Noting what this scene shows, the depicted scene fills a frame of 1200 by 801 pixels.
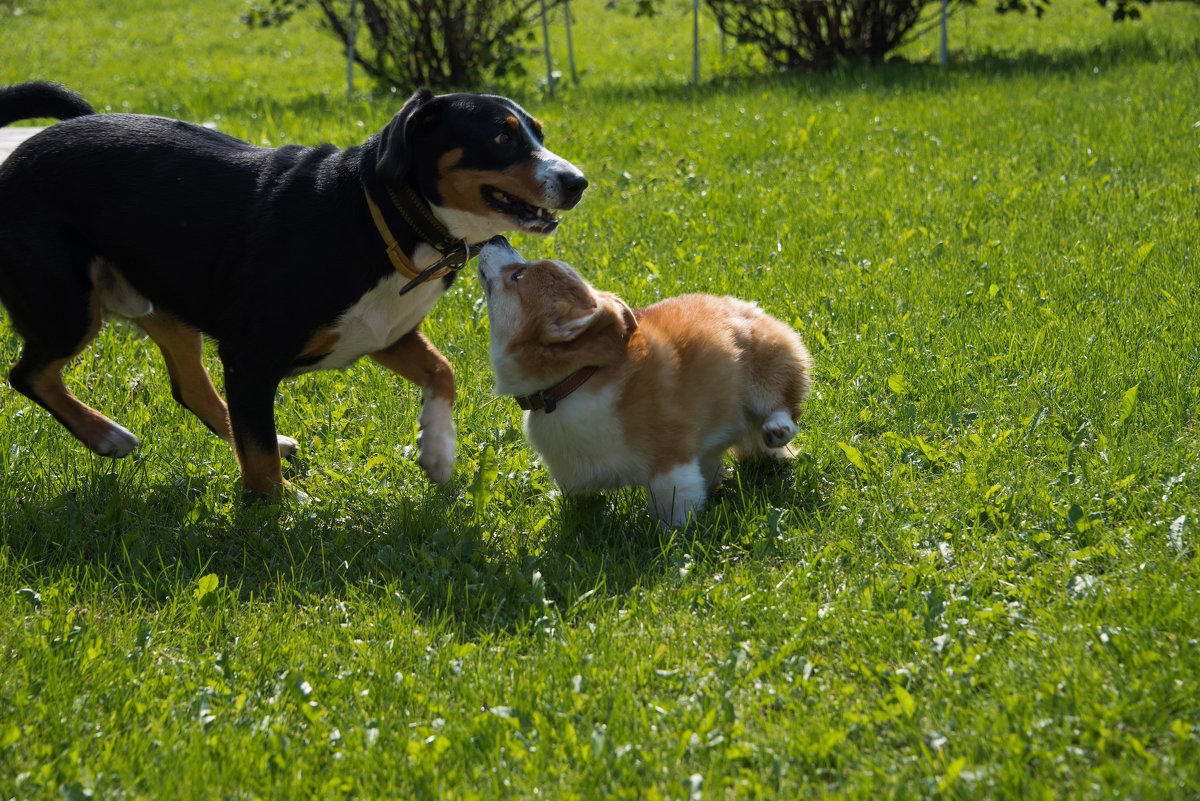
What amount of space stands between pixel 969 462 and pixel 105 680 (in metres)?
2.92

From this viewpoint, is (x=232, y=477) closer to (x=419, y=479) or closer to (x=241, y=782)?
(x=419, y=479)

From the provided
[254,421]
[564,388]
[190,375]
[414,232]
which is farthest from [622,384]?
[190,375]

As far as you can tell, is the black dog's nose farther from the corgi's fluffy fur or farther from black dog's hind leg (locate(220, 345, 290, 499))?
black dog's hind leg (locate(220, 345, 290, 499))

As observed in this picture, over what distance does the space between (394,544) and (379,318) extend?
82cm

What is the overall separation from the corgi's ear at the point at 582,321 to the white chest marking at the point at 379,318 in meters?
0.55

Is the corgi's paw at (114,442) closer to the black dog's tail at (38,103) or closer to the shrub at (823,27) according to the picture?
the black dog's tail at (38,103)

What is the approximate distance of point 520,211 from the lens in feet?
13.0

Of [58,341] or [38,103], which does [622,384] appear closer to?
[58,341]

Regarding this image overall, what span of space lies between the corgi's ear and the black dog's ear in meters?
0.73

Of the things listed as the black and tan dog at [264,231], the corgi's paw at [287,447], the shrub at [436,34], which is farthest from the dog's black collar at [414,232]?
the shrub at [436,34]

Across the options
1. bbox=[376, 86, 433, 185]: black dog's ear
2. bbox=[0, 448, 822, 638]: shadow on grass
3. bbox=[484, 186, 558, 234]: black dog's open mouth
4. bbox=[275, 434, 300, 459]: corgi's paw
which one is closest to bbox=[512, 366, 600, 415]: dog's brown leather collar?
bbox=[0, 448, 822, 638]: shadow on grass

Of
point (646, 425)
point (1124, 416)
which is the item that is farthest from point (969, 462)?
point (646, 425)

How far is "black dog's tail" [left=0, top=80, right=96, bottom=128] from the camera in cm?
445

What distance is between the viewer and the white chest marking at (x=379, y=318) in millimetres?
3873
